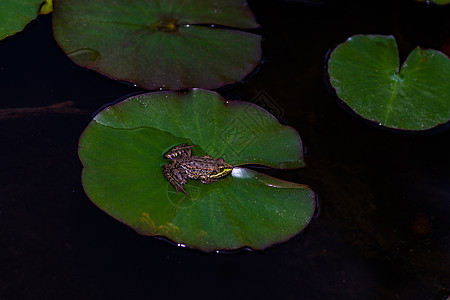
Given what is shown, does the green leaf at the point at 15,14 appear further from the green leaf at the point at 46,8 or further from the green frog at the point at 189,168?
the green frog at the point at 189,168

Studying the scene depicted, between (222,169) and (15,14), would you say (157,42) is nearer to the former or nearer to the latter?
(15,14)

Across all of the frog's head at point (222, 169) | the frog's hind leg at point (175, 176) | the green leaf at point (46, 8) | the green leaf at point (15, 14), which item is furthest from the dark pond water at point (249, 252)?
the frog's head at point (222, 169)

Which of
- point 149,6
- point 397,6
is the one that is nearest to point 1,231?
point 149,6

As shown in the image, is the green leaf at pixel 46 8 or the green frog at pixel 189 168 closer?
the green frog at pixel 189 168

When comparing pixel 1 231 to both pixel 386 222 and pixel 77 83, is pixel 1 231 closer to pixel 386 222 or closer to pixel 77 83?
pixel 77 83

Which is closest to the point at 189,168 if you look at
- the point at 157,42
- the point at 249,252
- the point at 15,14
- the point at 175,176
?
the point at 175,176
